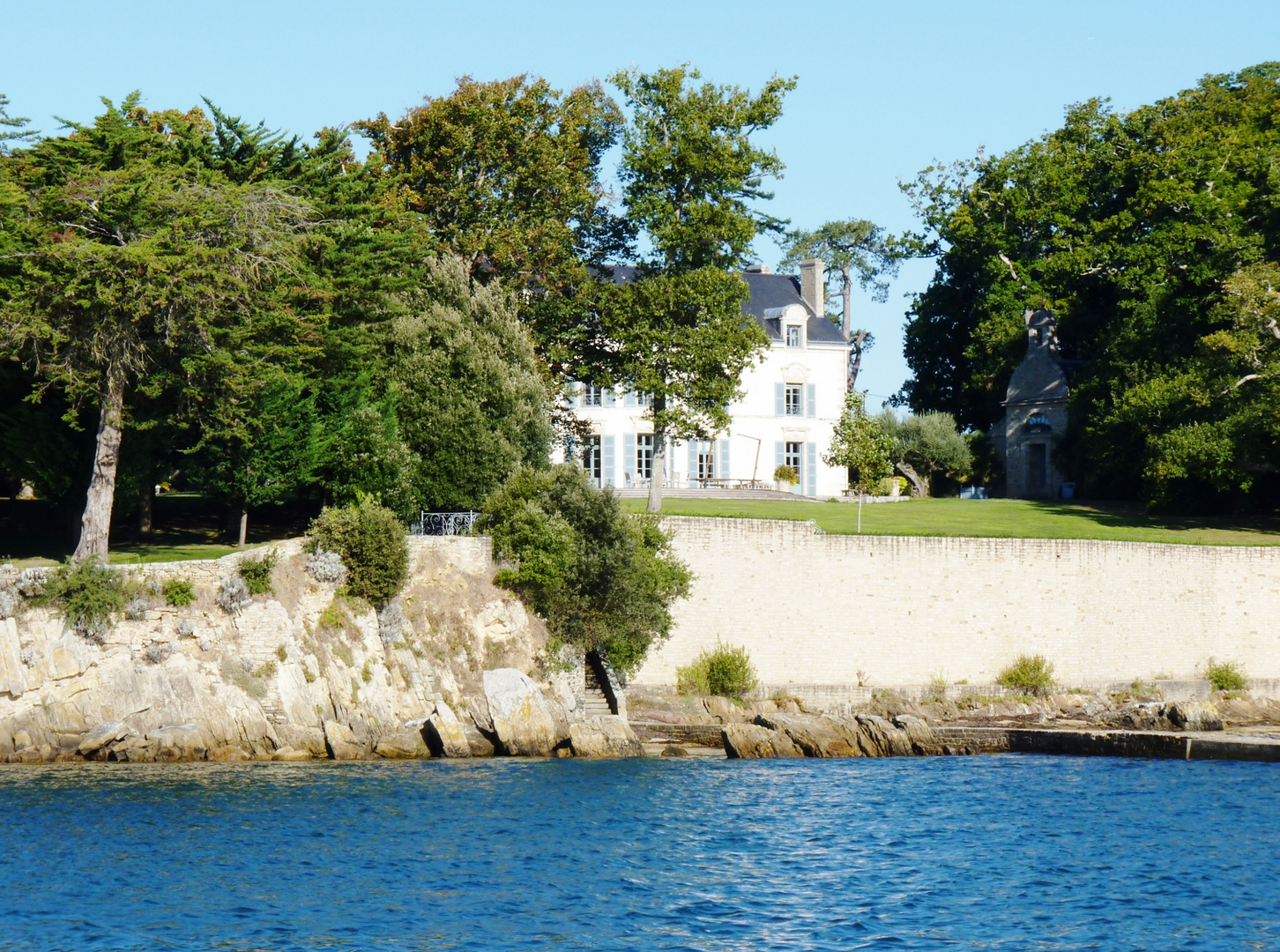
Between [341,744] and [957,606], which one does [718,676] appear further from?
[341,744]

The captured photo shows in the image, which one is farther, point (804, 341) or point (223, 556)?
point (804, 341)

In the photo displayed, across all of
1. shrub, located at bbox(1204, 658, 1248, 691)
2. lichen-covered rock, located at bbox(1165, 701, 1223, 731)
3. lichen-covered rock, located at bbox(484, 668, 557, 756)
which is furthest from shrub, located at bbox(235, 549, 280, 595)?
shrub, located at bbox(1204, 658, 1248, 691)

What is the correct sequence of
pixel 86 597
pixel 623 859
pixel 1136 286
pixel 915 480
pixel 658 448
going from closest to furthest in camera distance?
pixel 623 859 < pixel 86 597 < pixel 658 448 < pixel 1136 286 < pixel 915 480

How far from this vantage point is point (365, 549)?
3394 centimetres

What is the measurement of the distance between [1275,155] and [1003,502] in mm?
15441

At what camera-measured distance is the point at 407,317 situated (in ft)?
128

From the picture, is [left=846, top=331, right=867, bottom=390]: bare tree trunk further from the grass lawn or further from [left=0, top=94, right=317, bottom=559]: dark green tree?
Result: [left=0, top=94, right=317, bottom=559]: dark green tree

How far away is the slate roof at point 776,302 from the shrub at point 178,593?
29.7 meters

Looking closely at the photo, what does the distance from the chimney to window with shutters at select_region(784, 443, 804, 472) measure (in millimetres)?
6205

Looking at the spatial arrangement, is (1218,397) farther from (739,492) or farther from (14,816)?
(14,816)

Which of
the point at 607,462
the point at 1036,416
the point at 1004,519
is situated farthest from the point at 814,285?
the point at 1004,519

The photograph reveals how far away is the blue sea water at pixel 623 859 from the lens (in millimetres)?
19625

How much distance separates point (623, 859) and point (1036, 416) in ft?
137

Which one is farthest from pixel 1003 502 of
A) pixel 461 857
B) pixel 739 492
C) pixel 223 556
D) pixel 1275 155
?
pixel 461 857
